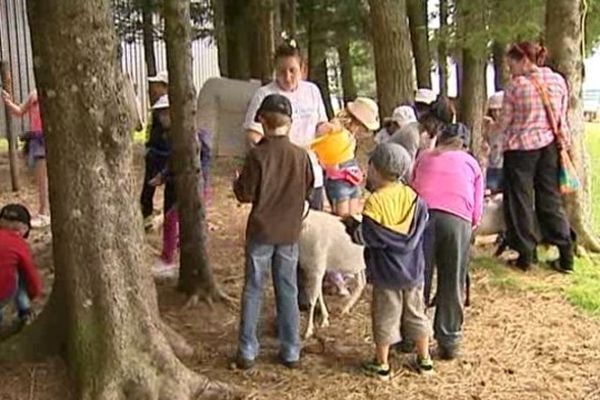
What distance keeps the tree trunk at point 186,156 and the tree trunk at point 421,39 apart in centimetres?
1048

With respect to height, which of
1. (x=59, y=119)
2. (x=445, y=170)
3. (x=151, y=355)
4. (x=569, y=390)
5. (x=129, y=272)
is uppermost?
(x=59, y=119)

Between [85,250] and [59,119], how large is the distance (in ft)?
1.98

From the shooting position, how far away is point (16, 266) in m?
5.18

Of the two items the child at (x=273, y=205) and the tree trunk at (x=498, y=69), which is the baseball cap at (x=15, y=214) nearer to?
the child at (x=273, y=205)

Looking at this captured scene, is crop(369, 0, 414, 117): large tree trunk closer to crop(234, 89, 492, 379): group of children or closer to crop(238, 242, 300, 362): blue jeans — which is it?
crop(234, 89, 492, 379): group of children

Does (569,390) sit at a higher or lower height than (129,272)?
lower

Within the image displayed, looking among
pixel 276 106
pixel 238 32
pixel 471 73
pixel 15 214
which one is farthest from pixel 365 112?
→ pixel 238 32

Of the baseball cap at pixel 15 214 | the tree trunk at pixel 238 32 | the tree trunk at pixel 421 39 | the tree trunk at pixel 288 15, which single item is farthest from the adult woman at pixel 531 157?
the tree trunk at pixel 421 39

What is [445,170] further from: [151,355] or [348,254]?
[151,355]

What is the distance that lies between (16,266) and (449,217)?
2449mm

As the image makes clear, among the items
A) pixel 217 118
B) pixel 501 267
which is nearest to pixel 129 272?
pixel 501 267

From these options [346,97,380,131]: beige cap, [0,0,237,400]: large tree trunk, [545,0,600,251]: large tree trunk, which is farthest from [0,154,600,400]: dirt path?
→ [346,97,380,131]: beige cap

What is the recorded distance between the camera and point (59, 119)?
13.4ft

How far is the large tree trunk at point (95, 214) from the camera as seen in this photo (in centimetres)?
404
